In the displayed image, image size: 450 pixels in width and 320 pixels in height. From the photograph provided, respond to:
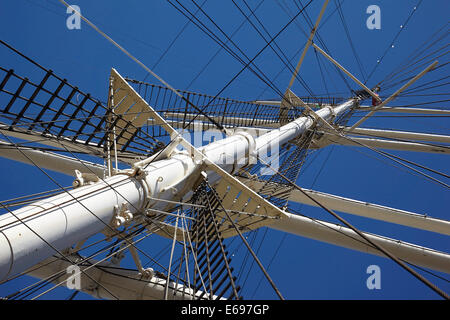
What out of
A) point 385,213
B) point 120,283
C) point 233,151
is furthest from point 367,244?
point 120,283

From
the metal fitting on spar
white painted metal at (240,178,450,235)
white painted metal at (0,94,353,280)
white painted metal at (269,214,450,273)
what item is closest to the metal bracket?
white painted metal at (0,94,353,280)

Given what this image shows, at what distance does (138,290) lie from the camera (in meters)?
5.19

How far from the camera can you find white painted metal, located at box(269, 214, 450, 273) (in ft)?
23.1

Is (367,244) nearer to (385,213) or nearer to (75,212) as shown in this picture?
(385,213)

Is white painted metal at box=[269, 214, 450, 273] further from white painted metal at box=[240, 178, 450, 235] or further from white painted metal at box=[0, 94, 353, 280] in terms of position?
white painted metal at box=[0, 94, 353, 280]

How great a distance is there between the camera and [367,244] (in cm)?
737

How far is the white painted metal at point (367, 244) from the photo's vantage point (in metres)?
7.04

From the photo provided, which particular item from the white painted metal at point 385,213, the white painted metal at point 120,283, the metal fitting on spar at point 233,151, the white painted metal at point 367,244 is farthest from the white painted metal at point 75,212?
the white painted metal at point 367,244

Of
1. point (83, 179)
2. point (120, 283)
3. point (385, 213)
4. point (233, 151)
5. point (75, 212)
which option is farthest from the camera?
point (385, 213)

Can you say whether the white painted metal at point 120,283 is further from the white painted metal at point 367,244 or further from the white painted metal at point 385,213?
the white painted metal at point 367,244
